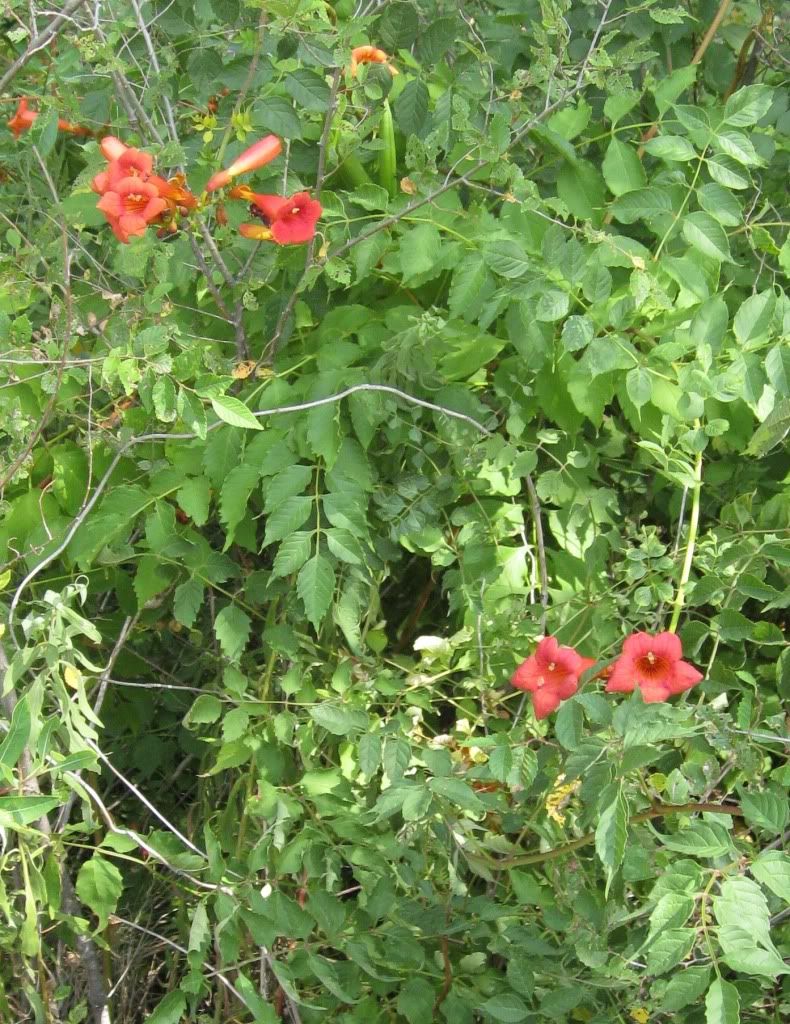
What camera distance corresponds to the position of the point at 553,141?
2176 mm

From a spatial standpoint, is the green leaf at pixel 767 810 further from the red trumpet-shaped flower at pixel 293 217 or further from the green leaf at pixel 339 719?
the red trumpet-shaped flower at pixel 293 217

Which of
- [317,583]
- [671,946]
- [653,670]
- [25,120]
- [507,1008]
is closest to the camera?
[671,946]

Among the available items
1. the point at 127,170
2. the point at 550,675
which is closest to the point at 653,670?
the point at 550,675

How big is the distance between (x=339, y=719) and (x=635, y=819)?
0.47 m

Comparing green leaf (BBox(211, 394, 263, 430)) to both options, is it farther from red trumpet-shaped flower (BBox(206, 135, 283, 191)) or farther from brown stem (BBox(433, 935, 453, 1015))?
brown stem (BBox(433, 935, 453, 1015))

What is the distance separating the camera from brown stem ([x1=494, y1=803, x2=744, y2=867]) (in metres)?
1.79

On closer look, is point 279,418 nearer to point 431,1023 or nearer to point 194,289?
point 194,289

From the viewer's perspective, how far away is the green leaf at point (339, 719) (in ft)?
6.15

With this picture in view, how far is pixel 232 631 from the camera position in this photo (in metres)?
2.13

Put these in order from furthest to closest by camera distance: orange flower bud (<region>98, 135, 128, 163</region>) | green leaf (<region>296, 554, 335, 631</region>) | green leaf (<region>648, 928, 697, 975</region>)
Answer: orange flower bud (<region>98, 135, 128, 163</region>) → green leaf (<region>296, 554, 335, 631</region>) → green leaf (<region>648, 928, 697, 975</region>)

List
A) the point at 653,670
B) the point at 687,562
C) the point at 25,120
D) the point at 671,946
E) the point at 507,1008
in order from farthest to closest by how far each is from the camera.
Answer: the point at 25,120 → the point at 687,562 → the point at 653,670 → the point at 507,1008 → the point at 671,946

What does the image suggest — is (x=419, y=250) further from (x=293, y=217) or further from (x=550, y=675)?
(x=550, y=675)

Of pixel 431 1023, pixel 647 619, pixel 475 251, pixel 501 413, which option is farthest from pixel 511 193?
pixel 431 1023

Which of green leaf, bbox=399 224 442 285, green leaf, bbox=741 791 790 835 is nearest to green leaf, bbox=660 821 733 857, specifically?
green leaf, bbox=741 791 790 835
